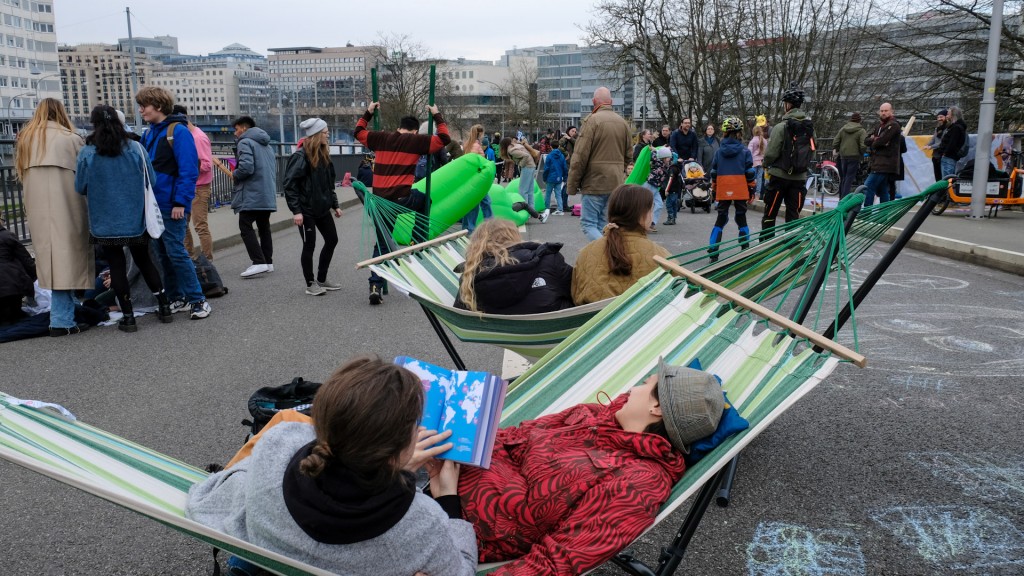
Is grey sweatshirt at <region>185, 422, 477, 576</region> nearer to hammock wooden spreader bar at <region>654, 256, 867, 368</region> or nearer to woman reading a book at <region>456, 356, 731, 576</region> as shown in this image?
woman reading a book at <region>456, 356, 731, 576</region>

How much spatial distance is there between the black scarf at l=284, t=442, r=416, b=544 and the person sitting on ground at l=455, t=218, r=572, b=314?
86.6 inches

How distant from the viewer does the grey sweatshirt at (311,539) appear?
1.89 m

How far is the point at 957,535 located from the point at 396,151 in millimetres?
5449

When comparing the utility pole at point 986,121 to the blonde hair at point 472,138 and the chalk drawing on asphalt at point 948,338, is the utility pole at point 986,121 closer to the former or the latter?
the chalk drawing on asphalt at point 948,338

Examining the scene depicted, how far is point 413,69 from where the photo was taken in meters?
66.5

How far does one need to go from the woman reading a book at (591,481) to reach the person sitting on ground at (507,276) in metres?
1.52

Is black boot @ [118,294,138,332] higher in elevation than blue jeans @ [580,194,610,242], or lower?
lower

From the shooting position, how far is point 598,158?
26.3ft

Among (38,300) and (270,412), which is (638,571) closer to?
(270,412)

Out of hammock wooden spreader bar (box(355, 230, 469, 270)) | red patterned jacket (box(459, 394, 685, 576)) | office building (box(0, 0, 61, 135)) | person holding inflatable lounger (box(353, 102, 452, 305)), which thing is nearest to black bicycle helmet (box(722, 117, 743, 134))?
person holding inflatable lounger (box(353, 102, 452, 305))

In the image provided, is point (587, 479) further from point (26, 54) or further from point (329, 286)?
point (26, 54)

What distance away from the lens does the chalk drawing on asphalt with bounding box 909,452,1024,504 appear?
333cm

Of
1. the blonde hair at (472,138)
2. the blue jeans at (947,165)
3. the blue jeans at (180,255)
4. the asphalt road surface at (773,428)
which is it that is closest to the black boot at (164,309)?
the asphalt road surface at (773,428)

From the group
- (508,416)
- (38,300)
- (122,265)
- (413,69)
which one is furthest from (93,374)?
(413,69)
